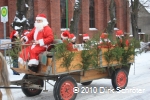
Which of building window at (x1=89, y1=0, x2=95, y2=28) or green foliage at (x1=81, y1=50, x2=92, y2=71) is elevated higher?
building window at (x1=89, y1=0, x2=95, y2=28)

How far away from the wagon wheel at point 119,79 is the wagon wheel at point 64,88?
5.62ft

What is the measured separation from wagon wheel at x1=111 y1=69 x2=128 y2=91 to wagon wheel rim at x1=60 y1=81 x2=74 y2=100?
70.3 inches

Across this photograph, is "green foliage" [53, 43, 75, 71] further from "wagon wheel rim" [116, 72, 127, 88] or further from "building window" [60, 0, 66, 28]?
"building window" [60, 0, 66, 28]

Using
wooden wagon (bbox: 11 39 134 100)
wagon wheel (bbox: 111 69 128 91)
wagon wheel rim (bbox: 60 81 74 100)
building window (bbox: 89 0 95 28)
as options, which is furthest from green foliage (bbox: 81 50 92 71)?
building window (bbox: 89 0 95 28)

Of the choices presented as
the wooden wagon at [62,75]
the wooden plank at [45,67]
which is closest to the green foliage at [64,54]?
the wooden wagon at [62,75]

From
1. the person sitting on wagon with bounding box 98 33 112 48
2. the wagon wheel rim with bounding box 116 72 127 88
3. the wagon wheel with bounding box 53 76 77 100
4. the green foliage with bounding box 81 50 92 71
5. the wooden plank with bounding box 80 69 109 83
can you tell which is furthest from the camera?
the wagon wheel rim with bounding box 116 72 127 88

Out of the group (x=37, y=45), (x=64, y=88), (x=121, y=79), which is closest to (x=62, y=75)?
(x=64, y=88)

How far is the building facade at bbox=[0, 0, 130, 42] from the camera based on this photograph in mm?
20438

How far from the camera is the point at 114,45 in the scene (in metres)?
7.60

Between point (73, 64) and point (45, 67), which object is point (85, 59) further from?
point (45, 67)

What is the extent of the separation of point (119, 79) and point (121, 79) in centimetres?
10

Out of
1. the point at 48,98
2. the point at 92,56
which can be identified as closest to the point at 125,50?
the point at 92,56

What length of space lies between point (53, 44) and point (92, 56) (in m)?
1.16

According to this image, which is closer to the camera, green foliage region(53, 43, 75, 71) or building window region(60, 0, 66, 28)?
green foliage region(53, 43, 75, 71)
